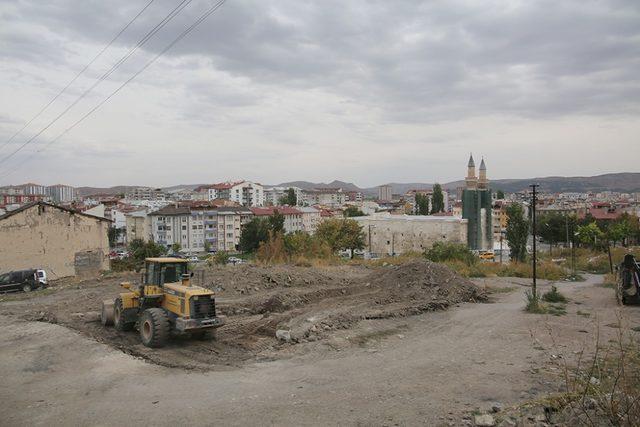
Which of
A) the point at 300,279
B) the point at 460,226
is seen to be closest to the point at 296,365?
the point at 300,279

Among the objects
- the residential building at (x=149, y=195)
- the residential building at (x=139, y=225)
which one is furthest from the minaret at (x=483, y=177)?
the residential building at (x=149, y=195)

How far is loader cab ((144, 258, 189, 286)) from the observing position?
523 inches

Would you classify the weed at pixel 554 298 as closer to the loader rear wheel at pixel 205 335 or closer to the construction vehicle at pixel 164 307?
the loader rear wheel at pixel 205 335

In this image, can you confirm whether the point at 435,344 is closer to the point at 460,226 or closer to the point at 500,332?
the point at 500,332

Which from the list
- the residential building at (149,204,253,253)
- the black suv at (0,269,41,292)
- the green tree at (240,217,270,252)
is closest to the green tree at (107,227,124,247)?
the residential building at (149,204,253,253)

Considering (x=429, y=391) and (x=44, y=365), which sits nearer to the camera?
(x=429, y=391)

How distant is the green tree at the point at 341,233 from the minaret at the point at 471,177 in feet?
98.3

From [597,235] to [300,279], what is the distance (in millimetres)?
18730

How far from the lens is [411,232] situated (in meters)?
71.6

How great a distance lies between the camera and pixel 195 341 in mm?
12805

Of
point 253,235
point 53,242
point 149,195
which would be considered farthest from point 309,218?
point 53,242

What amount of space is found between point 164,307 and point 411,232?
200ft

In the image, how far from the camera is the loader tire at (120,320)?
13680 millimetres

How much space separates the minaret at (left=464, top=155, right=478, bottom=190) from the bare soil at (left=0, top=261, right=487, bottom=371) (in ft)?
182
